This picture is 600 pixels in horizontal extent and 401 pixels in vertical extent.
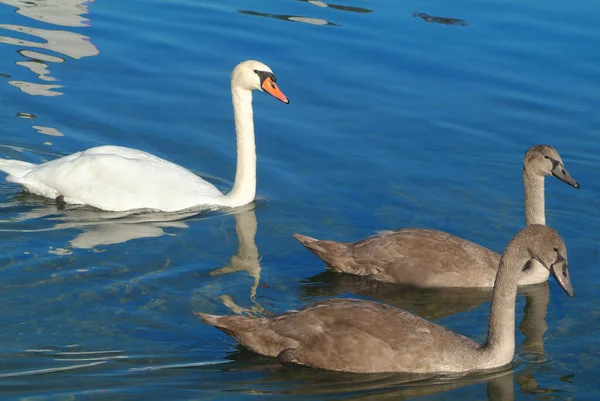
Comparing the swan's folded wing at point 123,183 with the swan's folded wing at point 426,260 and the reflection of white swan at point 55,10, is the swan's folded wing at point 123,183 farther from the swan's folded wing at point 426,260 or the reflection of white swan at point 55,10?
the reflection of white swan at point 55,10

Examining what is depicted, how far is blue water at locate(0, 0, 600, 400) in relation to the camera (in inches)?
340

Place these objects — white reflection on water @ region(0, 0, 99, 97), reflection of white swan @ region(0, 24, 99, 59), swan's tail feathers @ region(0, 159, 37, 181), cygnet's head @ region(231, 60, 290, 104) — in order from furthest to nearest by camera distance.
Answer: reflection of white swan @ region(0, 24, 99, 59)
white reflection on water @ region(0, 0, 99, 97)
cygnet's head @ region(231, 60, 290, 104)
swan's tail feathers @ region(0, 159, 37, 181)

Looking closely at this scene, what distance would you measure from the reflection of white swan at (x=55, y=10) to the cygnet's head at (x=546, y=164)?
9.41m

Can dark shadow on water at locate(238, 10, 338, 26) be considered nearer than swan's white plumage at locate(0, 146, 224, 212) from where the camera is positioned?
No

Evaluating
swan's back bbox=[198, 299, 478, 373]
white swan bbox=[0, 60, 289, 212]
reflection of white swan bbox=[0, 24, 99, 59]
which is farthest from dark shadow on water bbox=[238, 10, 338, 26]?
swan's back bbox=[198, 299, 478, 373]

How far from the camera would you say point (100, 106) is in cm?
1487

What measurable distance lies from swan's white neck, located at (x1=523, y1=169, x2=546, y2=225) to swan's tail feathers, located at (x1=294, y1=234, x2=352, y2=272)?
1.80 meters

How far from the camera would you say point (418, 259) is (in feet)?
34.6

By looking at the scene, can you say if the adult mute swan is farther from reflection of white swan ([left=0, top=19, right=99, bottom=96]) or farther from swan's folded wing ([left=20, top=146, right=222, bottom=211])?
reflection of white swan ([left=0, top=19, right=99, bottom=96])

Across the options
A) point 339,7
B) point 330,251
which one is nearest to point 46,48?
point 339,7

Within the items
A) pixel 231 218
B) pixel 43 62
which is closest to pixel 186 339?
pixel 231 218

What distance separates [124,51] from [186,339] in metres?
8.84

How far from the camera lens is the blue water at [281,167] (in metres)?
8.63

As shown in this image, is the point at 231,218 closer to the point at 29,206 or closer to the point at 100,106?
the point at 29,206
